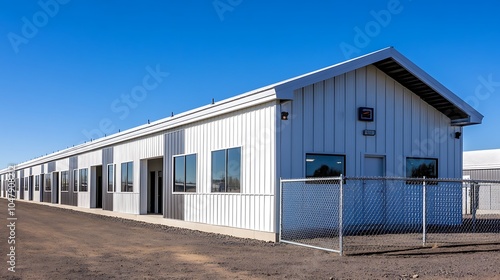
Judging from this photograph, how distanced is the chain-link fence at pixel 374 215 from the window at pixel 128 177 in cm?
1247

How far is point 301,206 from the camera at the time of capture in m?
14.4

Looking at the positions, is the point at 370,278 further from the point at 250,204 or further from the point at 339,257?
the point at 250,204

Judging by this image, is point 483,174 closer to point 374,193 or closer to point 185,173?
point 374,193

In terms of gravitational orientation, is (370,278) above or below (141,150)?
below

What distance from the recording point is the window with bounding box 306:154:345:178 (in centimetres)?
1499

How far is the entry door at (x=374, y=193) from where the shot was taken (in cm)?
1569

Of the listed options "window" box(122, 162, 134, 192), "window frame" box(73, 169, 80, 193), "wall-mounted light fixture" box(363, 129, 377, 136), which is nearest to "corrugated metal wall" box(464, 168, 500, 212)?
"wall-mounted light fixture" box(363, 129, 377, 136)

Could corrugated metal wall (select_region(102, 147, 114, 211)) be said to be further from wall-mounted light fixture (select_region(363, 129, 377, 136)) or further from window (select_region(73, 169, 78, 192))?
wall-mounted light fixture (select_region(363, 129, 377, 136))

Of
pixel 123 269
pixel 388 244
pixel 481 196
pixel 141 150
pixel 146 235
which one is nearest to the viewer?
pixel 123 269

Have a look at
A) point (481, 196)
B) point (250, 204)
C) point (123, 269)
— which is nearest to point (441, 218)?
point (250, 204)

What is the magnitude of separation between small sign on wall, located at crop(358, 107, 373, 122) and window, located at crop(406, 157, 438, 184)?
1926mm

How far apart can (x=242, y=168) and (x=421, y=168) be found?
216 inches

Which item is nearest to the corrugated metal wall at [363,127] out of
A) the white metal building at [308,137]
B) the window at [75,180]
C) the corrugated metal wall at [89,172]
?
the white metal building at [308,137]

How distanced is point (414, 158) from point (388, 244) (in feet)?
14.8
